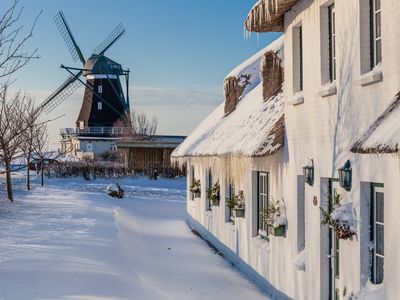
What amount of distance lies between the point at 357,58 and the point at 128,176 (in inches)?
1387

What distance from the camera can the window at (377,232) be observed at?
5.99 meters

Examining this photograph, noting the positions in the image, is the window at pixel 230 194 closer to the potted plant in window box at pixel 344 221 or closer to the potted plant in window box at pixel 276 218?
the potted plant in window box at pixel 276 218

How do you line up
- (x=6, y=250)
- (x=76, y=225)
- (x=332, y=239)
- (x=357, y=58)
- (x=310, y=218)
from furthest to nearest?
(x=76, y=225) → (x=6, y=250) → (x=310, y=218) → (x=332, y=239) → (x=357, y=58)

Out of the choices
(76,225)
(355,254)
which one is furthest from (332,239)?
(76,225)

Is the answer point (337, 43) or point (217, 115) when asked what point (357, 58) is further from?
point (217, 115)

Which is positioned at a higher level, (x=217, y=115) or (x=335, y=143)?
(x=217, y=115)

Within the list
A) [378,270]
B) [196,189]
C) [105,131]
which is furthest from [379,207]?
[105,131]

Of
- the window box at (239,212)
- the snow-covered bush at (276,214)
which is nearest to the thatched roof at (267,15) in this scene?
the snow-covered bush at (276,214)

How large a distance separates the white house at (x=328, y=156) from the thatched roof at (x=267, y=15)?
0.07 feet

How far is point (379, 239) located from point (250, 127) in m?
5.60

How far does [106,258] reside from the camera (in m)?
11.3

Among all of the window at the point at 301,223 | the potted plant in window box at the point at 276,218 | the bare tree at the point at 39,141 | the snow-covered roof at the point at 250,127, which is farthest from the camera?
the bare tree at the point at 39,141

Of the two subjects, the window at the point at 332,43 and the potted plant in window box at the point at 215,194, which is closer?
the window at the point at 332,43

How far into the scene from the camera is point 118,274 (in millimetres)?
9953
